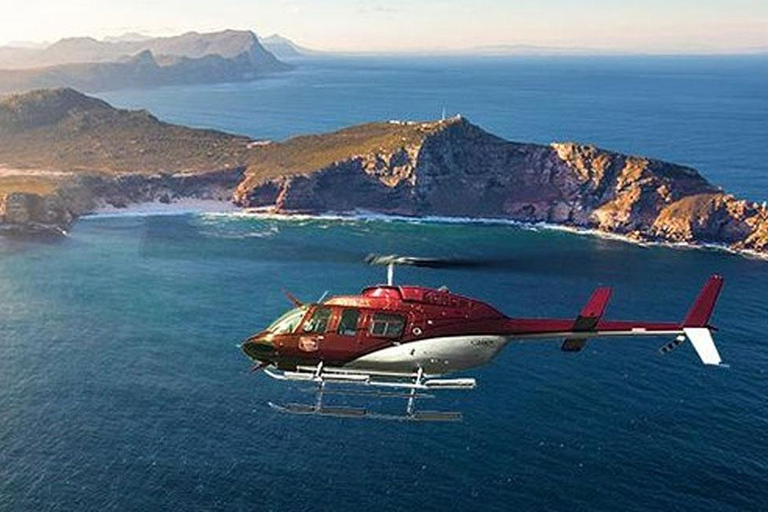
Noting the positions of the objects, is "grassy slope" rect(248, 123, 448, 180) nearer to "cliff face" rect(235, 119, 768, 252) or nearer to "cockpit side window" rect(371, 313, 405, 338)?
"cliff face" rect(235, 119, 768, 252)

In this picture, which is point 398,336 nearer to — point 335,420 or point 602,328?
point 602,328

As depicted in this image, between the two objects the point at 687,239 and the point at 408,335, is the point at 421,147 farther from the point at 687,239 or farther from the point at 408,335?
the point at 408,335

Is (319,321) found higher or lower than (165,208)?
higher

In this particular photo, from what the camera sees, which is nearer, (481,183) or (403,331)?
(403,331)

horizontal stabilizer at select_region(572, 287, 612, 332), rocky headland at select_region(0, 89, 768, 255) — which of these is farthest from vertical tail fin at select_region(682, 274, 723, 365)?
rocky headland at select_region(0, 89, 768, 255)

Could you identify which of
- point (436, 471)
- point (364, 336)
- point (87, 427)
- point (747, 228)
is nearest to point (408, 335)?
point (364, 336)

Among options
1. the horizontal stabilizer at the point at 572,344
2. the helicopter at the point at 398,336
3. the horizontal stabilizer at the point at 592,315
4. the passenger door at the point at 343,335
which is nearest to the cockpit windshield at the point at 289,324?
the helicopter at the point at 398,336

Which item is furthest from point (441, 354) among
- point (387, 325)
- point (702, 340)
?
point (702, 340)
